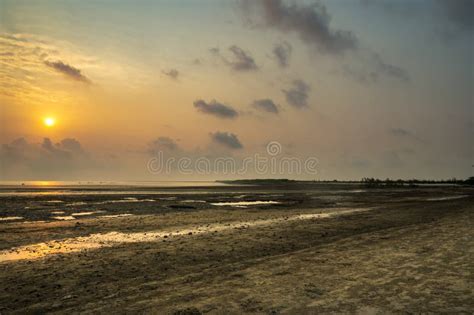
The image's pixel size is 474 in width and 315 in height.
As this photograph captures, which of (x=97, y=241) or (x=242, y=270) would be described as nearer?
(x=242, y=270)

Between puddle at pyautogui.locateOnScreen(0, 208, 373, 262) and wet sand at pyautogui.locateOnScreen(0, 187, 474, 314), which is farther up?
wet sand at pyautogui.locateOnScreen(0, 187, 474, 314)

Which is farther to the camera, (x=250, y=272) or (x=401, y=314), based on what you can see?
(x=250, y=272)

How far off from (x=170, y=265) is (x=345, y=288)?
18.8 ft

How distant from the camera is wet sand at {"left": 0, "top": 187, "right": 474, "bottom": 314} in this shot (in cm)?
Result: 762

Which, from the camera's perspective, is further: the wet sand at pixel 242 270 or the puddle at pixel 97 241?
the puddle at pixel 97 241

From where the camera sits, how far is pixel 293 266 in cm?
1096

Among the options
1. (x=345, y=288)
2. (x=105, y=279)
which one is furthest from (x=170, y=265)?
(x=345, y=288)

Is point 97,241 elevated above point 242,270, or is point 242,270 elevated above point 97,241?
point 242,270

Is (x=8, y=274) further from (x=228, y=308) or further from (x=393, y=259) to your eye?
(x=393, y=259)

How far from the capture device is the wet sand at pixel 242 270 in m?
7.62

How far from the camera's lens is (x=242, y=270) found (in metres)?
10.7

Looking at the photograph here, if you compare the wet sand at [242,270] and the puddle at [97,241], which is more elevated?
the wet sand at [242,270]

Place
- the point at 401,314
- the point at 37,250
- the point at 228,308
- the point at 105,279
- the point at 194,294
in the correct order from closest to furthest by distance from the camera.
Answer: the point at 401,314 → the point at 228,308 → the point at 194,294 → the point at 105,279 → the point at 37,250

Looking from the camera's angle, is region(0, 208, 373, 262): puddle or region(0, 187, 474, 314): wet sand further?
region(0, 208, 373, 262): puddle
